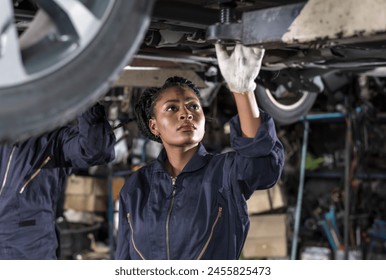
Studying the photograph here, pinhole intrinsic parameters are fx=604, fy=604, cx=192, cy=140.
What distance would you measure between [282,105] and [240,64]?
1.94 meters

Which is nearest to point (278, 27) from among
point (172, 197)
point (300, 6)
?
point (300, 6)

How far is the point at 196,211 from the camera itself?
6.97ft

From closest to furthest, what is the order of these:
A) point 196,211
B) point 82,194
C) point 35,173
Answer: point 196,211 → point 35,173 → point 82,194

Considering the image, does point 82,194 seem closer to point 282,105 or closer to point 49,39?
point 282,105

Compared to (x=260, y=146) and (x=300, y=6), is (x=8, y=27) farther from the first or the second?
(x=260, y=146)

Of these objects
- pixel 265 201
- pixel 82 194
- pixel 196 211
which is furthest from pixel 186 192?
pixel 82 194

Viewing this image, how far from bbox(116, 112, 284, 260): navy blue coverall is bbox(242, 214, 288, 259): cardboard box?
2972mm

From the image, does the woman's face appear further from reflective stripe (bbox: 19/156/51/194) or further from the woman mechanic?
reflective stripe (bbox: 19/156/51/194)

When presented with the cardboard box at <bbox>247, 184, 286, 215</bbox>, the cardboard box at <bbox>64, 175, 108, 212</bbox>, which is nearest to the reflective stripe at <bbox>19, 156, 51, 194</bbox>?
the cardboard box at <bbox>64, 175, 108, 212</bbox>

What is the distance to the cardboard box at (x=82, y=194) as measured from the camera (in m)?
5.32

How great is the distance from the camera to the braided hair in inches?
91.9

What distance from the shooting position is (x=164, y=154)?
2334 millimetres

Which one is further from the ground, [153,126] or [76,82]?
[76,82]
